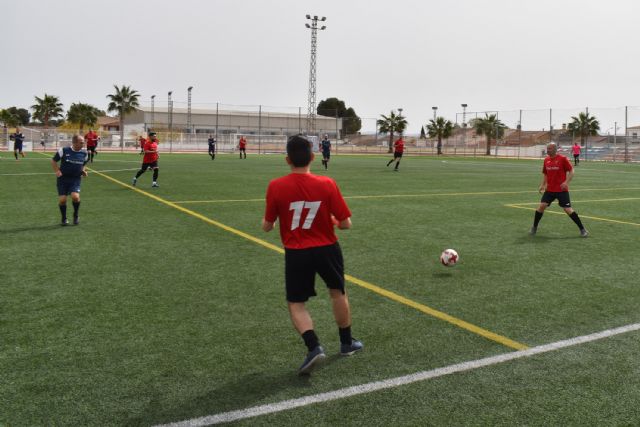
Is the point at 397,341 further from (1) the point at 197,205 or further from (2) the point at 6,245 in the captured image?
(1) the point at 197,205

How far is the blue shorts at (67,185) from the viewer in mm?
11359

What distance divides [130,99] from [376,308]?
82668 mm

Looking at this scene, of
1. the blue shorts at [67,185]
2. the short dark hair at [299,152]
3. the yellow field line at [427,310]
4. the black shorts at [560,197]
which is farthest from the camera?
the blue shorts at [67,185]

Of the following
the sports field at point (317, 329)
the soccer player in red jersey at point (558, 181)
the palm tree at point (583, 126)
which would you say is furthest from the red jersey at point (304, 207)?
the palm tree at point (583, 126)

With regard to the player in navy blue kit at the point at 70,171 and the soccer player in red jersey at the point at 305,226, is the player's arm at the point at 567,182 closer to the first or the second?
the soccer player in red jersey at the point at 305,226

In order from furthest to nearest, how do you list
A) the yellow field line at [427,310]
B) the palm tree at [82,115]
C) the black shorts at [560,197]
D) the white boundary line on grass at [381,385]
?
the palm tree at [82,115] → the black shorts at [560,197] → the yellow field line at [427,310] → the white boundary line on grass at [381,385]

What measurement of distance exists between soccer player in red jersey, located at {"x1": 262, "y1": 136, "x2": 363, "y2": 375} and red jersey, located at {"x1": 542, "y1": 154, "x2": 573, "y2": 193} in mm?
7781

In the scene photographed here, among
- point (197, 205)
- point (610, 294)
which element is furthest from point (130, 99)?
point (610, 294)

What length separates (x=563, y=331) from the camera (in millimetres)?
5508

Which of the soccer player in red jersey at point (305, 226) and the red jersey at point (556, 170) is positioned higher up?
the red jersey at point (556, 170)

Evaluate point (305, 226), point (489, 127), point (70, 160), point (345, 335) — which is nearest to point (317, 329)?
point (345, 335)

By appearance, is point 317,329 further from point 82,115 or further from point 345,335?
point 82,115

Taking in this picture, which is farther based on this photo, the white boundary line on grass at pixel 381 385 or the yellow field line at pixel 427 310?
the yellow field line at pixel 427 310

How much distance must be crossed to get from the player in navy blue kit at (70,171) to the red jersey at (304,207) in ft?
26.2
